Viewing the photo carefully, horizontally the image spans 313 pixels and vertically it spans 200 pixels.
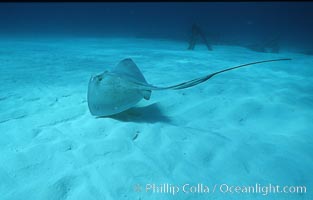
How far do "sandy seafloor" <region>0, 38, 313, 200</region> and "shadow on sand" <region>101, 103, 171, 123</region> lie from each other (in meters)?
0.02

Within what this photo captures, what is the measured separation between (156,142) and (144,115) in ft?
2.80

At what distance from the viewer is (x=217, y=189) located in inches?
78.8

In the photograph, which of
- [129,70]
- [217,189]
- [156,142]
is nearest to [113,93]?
[156,142]

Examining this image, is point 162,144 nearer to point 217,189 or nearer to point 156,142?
point 156,142

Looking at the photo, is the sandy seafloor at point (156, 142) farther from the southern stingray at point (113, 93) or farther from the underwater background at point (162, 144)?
the southern stingray at point (113, 93)

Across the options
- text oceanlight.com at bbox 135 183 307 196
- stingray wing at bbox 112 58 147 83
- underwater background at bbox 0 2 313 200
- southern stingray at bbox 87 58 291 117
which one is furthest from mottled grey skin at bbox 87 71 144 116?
text oceanlight.com at bbox 135 183 307 196

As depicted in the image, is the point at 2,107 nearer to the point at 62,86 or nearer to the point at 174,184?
the point at 62,86

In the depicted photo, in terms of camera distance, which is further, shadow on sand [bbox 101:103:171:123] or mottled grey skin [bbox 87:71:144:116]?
shadow on sand [bbox 101:103:171:123]

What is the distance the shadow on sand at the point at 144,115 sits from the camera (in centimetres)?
322

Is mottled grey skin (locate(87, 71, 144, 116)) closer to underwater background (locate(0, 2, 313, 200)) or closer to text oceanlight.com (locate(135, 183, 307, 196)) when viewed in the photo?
underwater background (locate(0, 2, 313, 200))

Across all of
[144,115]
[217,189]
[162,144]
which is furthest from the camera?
[144,115]

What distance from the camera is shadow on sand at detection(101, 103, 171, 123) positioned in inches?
127

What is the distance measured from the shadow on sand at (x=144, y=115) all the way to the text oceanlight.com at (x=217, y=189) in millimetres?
1306

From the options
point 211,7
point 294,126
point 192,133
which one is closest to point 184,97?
point 192,133
